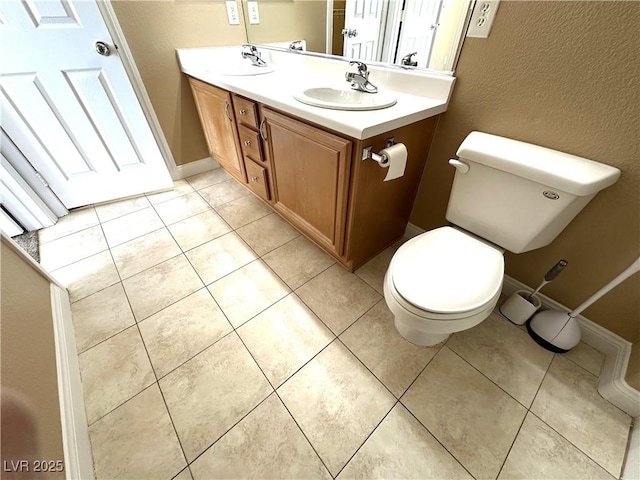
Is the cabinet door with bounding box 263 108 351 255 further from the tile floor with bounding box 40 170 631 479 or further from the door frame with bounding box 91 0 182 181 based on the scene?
the door frame with bounding box 91 0 182 181

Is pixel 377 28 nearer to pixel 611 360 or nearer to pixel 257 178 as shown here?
pixel 257 178

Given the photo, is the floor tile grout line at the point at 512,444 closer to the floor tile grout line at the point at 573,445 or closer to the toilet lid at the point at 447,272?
the floor tile grout line at the point at 573,445

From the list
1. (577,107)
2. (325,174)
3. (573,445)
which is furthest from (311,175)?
(573,445)

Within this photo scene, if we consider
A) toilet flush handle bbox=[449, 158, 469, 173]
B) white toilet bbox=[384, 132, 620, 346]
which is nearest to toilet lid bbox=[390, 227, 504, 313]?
white toilet bbox=[384, 132, 620, 346]

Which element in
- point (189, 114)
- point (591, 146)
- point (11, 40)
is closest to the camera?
point (591, 146)

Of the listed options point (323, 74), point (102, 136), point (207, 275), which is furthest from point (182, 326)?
point (323, 74)

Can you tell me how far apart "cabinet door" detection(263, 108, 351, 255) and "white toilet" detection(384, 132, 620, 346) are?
1.22 feet

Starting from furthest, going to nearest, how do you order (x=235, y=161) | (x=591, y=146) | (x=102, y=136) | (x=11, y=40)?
(x=235, y=161) < (x=102, y=136) < (x=11, y=40) < (x=591, y=146)

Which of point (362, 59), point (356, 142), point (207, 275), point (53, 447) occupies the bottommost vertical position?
point (207, 275)

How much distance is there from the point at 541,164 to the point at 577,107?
0.69ft

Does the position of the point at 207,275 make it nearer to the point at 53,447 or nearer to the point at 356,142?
the point at 53,447

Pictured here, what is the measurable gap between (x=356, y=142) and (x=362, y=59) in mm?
721

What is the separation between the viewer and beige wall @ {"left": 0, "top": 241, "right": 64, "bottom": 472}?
68cm

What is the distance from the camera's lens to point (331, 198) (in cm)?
115
